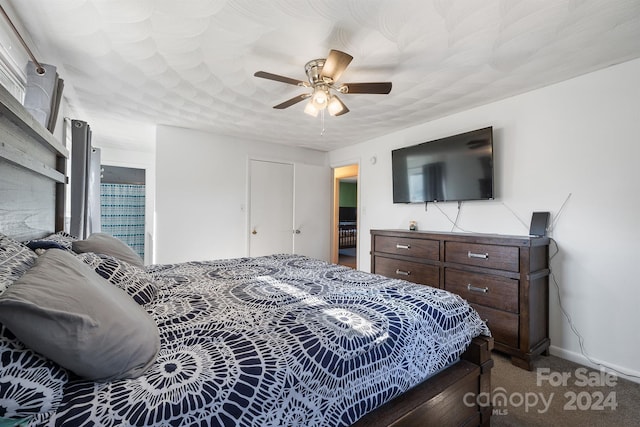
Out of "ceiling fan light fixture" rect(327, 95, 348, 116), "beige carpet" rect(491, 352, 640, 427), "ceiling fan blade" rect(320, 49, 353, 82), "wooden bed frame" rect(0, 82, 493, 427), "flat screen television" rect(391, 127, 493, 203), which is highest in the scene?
"ceiling fan blade" rect(320, 49, 353, 82)

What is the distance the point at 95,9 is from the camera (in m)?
1.53

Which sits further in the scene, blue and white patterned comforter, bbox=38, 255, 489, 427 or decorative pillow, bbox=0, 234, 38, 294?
decorative pillow, bbox=0, 234, 38, 294

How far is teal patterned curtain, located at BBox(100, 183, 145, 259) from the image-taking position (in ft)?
15.4

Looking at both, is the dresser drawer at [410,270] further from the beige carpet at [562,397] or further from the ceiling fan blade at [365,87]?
the ceiling fan blade at [365,87]

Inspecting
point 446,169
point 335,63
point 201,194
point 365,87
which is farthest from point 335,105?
point 201,194

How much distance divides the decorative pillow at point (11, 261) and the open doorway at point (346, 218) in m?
4.20

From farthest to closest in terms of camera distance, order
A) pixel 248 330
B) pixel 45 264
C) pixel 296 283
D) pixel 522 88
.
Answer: pixel 522 88, pixel 296 283, pixel 248 330, pixel 45 264

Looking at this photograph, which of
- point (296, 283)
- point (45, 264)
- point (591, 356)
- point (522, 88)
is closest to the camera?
point (45, 264)

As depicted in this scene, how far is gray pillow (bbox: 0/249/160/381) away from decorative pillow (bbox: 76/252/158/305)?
0.39 meters

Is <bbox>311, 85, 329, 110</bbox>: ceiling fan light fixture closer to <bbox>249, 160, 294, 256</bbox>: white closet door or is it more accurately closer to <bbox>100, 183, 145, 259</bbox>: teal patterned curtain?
<bbox>249, 160, 294, 256</bbox>: white closet door

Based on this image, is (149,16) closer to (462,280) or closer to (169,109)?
(169,109)

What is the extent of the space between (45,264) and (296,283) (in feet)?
3.75

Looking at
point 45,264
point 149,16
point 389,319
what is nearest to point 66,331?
point 45,264

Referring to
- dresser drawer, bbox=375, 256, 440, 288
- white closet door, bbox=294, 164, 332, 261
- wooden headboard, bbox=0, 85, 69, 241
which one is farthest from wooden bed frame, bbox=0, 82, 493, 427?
white closet door, bbox=294, 164, 332, 261
